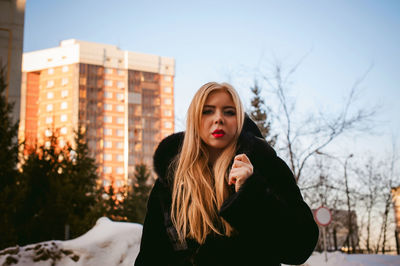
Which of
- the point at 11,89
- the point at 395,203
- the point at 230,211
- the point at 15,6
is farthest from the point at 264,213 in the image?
the point at 395,203

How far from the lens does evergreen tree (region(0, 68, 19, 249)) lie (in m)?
14.2

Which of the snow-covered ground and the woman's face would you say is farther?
the snow-covered ground

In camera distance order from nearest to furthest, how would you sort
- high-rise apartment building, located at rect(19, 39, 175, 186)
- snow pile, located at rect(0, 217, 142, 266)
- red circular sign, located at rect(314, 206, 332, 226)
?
snow pile, located at rect(0, 217, 142, 266), red circular sign, located at rect(314, 206, 332, 226), high-rise apartment building, located at rect(19, 39, 175, 186)

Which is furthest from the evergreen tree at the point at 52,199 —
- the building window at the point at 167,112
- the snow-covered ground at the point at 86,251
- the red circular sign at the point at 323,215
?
the building window at the point at 167,112

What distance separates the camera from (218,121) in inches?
83.1

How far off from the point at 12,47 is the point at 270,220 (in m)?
20.0

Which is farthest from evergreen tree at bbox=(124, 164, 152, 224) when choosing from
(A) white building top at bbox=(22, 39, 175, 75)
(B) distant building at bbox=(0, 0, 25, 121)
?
(A) white building top at bbox=(22, 39, 175, 75)

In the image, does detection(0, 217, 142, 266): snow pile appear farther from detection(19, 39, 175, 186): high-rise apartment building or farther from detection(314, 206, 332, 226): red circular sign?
detection(19, 39, 175, 186): high-rise apartment building

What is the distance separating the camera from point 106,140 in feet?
259

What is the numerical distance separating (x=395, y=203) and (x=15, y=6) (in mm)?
26749

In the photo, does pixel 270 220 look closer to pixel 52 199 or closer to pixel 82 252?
pixel 82 252

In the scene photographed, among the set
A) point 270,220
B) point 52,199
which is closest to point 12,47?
point 52,199

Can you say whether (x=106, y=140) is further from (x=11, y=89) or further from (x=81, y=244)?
(x=81, y=244)

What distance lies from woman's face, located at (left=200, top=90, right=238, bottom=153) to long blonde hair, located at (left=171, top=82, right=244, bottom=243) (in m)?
0.03
